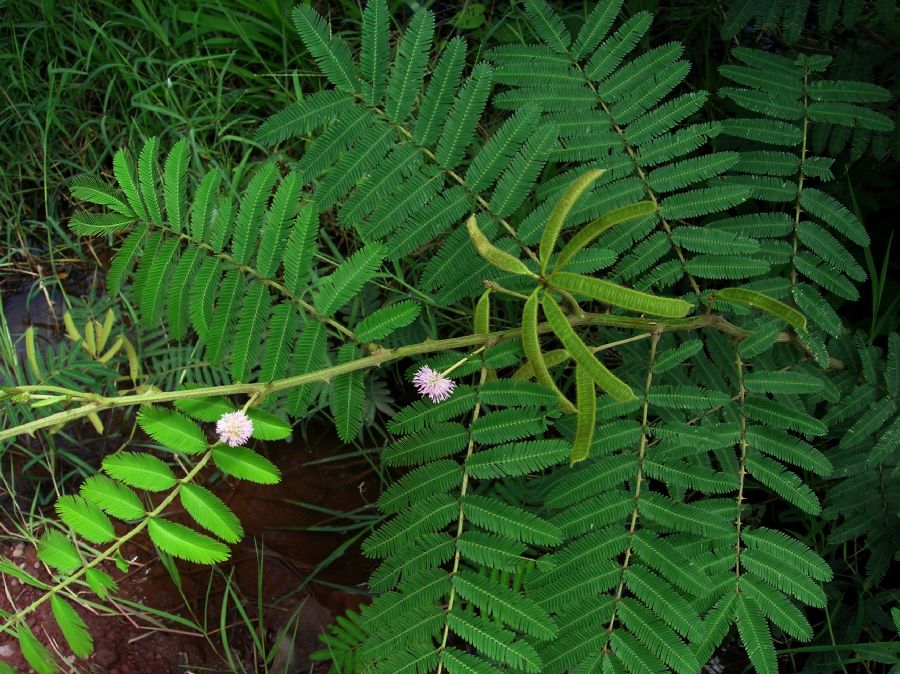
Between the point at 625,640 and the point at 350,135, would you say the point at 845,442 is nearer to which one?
the point at 625,640

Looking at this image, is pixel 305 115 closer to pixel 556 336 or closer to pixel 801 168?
pixel 556 336

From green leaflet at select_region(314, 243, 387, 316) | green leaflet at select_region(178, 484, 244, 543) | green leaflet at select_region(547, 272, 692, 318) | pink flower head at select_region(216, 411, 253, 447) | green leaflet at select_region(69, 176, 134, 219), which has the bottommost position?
green leaflet at select_region(178, 484, 244, 543)

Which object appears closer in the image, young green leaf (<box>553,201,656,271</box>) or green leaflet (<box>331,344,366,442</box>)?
young green leaf (<box>553,201,656,271</box>)

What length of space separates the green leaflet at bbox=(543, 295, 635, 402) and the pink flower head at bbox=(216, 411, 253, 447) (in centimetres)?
67

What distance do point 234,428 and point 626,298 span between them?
840mm

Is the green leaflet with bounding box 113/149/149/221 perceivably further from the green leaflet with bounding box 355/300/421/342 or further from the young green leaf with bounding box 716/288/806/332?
the young green leaf with bounding box 716/288/806/332

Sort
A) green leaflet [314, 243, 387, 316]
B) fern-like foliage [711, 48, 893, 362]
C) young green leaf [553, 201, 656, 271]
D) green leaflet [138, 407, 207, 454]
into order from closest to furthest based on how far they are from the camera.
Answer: young green leaf [553, 201, 656, 271] < green leaflet [138, 407, 207, 454] < green leaflet [314, 243, 387, 316] < fern-like foliage [711, 48, 893, 362]

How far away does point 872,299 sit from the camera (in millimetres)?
2781

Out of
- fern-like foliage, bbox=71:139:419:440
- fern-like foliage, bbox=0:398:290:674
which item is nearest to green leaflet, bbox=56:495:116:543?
fern-like foliage, bbox=0:398:290:674

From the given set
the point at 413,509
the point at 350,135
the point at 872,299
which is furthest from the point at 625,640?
the point at 872,299

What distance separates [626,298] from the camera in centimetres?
146

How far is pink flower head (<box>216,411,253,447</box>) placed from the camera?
1.63 m

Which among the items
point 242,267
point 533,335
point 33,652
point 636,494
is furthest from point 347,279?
point 33,652

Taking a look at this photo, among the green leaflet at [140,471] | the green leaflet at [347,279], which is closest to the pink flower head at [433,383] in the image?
the green leaflet at [347,279]
